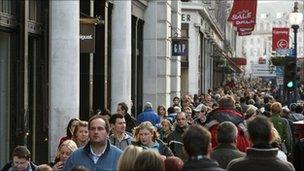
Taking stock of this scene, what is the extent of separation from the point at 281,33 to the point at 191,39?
17.2ft

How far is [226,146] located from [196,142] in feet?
4.73

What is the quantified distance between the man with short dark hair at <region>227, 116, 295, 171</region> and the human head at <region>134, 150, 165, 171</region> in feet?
3.87

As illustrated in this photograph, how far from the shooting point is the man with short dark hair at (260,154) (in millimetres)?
6570

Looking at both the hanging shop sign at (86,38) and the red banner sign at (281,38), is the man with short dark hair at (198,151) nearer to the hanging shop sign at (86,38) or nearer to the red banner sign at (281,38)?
the hanging shop sign at (86,38)

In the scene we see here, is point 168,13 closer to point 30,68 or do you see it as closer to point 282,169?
point 30,68

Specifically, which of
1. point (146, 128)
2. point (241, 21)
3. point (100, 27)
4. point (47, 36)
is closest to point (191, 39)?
point (241, 21)

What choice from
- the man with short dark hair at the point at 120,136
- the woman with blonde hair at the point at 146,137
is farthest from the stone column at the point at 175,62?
the woman with blonde hair at the point at 146,137

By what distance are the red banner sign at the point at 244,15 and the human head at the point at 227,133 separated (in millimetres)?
31959

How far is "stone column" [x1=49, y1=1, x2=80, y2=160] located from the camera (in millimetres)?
14586

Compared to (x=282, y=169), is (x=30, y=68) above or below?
above

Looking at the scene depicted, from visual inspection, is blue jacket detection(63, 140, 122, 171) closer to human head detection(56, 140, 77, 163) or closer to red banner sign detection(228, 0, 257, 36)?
human head detection(56, 140, 77, 163)

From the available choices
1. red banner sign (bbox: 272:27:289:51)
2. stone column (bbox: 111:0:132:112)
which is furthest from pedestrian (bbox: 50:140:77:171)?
red banner sign (bbox: 272:27:289:51)

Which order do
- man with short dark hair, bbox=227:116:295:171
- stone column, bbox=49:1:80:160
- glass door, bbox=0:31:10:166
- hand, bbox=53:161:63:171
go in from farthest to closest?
stone column, bbox=49:1:80:160 < glass door, bbox=0:31:10:166 < hand, bbox=53:161:63:171 < man with short dark hair, bbox=227:116:295:171

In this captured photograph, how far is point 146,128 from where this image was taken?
919 centimetres
